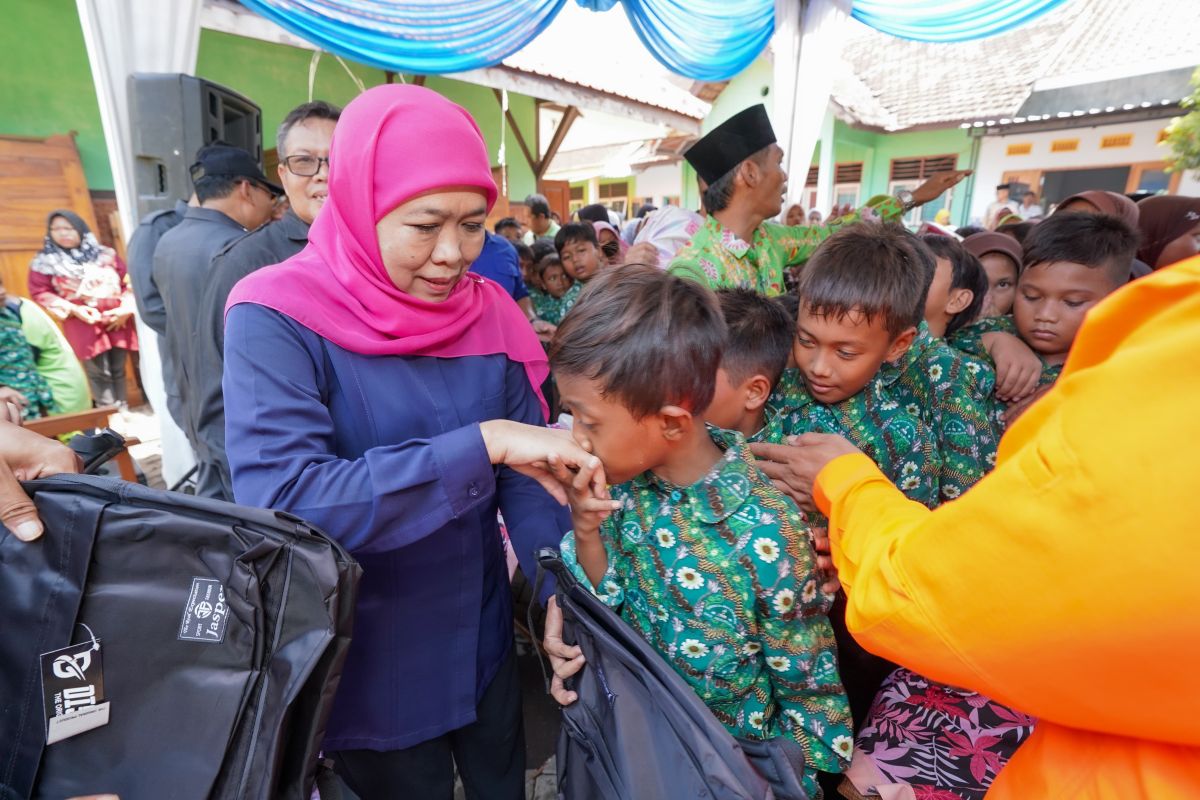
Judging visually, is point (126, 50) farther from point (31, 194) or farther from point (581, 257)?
point (31, 194)

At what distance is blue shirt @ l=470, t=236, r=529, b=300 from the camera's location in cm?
370

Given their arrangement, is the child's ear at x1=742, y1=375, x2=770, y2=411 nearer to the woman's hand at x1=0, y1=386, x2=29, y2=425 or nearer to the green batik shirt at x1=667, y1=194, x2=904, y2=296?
the green batik shirt at x1=667, y1=194, x2=904, y2=296

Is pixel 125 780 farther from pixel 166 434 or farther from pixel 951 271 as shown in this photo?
pixel 166 434

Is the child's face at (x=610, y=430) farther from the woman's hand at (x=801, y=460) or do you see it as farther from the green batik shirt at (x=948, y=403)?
the green batik shirt at (x=948, y=403)

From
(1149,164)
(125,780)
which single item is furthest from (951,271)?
(1149,164)

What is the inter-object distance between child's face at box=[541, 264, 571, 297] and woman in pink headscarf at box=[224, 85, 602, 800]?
13.1ft

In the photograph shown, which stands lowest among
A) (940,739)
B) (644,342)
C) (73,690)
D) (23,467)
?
(940,739)

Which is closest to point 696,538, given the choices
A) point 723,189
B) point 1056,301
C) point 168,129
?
point 1056,301

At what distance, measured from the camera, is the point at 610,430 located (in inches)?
46.0

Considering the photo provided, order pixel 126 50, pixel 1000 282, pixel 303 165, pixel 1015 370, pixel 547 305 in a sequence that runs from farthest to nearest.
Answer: pixel 547 305 < pixel 126 50 < pixel 1000 282 < pixel 303 165 < pixel 1015 370

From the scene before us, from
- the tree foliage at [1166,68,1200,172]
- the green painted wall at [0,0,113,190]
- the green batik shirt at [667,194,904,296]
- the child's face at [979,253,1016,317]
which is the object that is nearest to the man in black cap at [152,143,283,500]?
the green batik shirt at [667,194,904,296]

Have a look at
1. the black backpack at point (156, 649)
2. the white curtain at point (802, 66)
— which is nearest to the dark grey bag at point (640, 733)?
the black backpack at point (156, 649)

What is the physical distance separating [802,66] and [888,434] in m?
5.77

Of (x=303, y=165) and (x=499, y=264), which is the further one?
(x=499, y=264)
